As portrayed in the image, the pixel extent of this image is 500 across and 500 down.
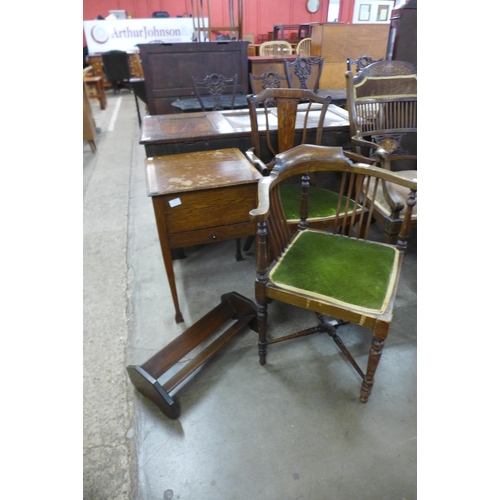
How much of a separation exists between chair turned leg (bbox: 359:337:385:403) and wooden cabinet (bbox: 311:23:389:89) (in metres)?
3.70

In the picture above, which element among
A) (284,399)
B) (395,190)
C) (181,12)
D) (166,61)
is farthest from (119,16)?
(284,399)

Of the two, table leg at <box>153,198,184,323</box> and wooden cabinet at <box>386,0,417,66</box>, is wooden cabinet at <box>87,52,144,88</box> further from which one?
table leg at <box>153,198,184,323</box>

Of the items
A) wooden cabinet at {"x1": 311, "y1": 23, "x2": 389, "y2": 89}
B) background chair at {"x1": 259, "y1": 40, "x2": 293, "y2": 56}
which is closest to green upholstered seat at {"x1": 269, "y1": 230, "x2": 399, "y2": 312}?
wooden cabinet at {"x1": 311, "y1": 23, "x2": 389, "y2": 89}

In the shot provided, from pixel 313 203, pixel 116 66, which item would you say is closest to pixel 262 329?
pixel 313 203

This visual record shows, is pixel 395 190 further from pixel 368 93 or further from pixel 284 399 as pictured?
pixel 284 399

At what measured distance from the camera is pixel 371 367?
1.22 m

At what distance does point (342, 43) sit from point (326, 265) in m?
3.65

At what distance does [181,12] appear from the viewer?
31.9ft

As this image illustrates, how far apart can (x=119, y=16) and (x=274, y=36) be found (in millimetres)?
4216

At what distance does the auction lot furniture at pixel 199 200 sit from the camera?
1381 millimetres

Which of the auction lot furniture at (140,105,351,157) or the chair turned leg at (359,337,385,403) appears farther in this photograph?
the auction lot furniture at (140,105,351,157)

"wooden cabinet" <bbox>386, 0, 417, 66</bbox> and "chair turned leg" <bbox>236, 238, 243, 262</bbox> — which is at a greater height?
"wooden cabinet" <bbox>386, 0, 417, 66</bbox>

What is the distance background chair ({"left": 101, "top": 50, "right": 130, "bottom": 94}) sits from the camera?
7.50 m

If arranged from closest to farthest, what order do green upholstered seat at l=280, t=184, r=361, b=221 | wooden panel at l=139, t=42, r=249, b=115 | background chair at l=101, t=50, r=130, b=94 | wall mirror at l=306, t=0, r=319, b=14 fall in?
1. green upholstered seat at l=280, t=184, r=361, b=221
2. wooden panel at l=139, t=42, r=249, b=115
3. background chair at l=101, t=50, r=130, b=94
4. wall mirror at l=306, t=0, r=319, b=14
